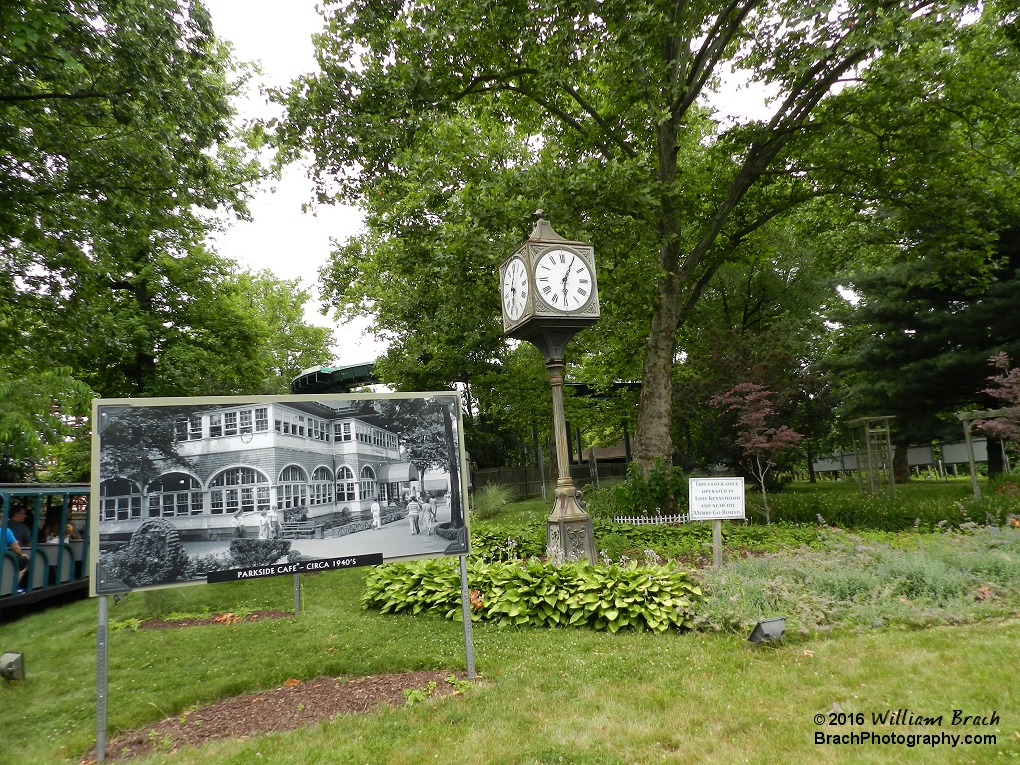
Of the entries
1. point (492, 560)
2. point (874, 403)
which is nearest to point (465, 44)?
point (492, 560)

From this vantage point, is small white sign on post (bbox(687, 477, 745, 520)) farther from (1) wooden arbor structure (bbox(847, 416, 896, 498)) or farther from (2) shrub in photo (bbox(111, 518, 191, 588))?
(1) wooden arbor structure (bbox(847, 416, 896, 498))

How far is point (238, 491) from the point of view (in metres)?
5.16

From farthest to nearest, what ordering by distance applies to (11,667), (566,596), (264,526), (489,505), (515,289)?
1. (489,505)
2. (515,289)
3. (566,596)
4. (11,667)
5. (264,526)

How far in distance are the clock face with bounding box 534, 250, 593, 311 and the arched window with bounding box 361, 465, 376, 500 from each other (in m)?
4.20

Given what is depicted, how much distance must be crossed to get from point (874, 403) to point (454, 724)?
20019 mm

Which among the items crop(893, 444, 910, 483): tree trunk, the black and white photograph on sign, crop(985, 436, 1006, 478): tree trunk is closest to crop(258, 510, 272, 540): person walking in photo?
the black and white photograph on sign

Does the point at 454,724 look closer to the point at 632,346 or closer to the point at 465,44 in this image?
the point at 465,44

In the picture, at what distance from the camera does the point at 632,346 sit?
19.8 m

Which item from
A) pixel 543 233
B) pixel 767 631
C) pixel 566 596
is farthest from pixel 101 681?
pixel 543 233

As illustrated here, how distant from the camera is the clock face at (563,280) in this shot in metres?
9.02

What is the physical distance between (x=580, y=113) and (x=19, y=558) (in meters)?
14.5

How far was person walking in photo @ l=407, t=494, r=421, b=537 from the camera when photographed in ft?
18.6

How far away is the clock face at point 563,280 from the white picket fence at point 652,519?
524 centimetres

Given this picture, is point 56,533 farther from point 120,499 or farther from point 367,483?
point 367,483
